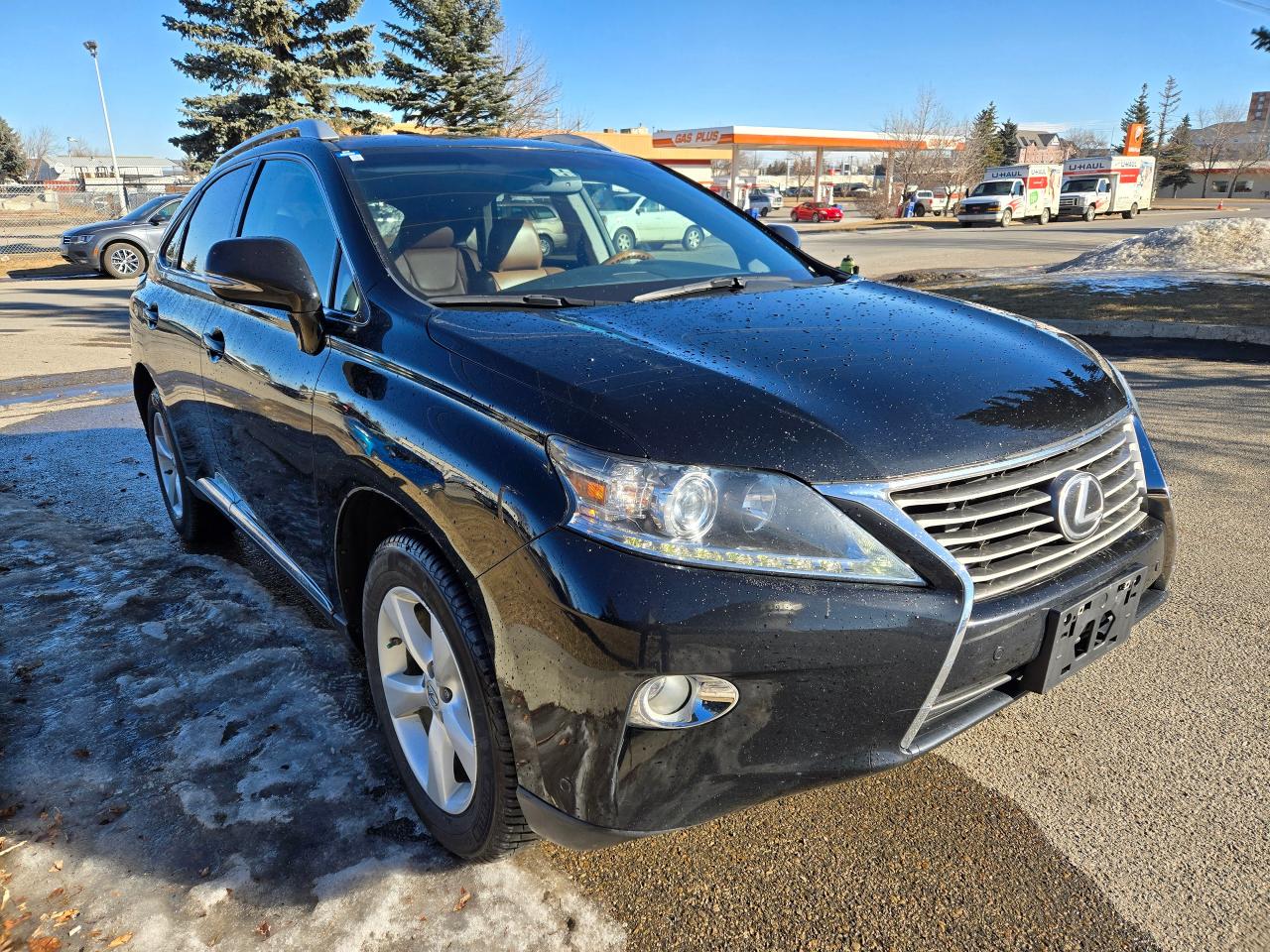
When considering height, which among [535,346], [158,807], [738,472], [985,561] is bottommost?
[158,807]

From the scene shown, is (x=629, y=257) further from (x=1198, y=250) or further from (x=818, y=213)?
(x=818, y=213)

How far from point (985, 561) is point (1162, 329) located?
8.72 meters

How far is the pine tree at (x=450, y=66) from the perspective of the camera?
31.3 meters

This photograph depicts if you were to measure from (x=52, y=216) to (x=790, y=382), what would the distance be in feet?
128

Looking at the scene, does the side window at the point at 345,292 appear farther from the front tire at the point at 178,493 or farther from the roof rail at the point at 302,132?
the front tire at the point at 178,493

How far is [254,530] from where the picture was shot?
3.32 meters

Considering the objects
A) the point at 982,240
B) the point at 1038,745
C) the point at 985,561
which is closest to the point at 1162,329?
the point at 1038,745

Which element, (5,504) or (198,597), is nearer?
(198,597)

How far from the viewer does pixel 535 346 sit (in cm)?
214

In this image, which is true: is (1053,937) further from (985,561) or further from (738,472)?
(738,472)

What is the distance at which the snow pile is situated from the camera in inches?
572

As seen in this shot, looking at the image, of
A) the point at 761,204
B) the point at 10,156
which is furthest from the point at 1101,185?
the point at 10,156

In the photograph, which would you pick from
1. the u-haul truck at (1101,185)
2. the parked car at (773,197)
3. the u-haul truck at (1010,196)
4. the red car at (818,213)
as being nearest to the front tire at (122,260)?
the u-haul truck at (1010,196)

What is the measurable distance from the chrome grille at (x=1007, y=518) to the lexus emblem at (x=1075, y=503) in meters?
0.01
